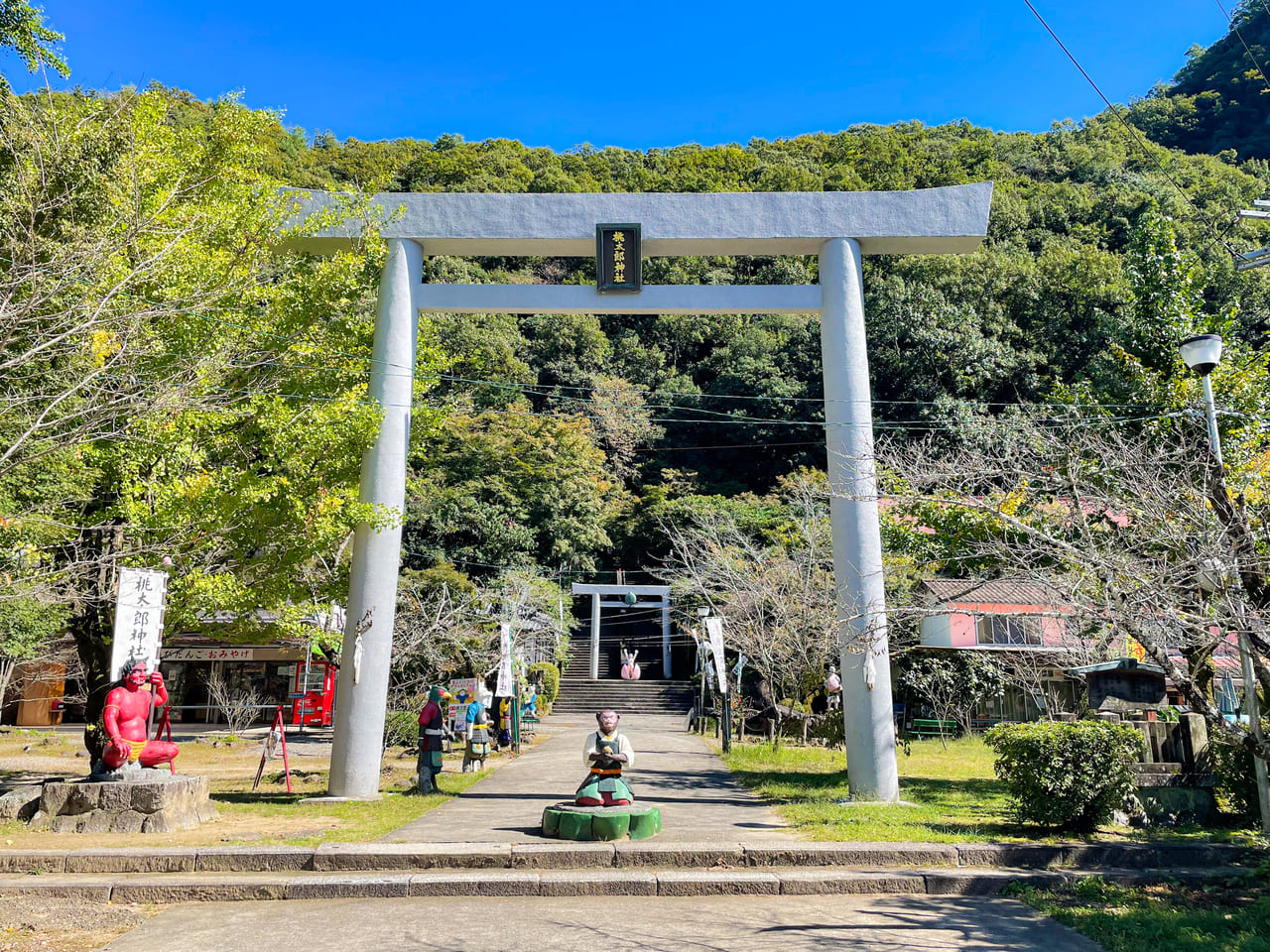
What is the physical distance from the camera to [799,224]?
36.8 ft

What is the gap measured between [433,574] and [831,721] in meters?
11.2

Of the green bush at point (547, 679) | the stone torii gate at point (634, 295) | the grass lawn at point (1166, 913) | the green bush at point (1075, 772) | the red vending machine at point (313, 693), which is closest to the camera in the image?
the grass lawn at point (1166, 913)

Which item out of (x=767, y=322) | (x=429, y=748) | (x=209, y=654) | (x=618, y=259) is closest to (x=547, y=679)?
(x=209, y=654)

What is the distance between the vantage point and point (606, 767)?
26.2 feet

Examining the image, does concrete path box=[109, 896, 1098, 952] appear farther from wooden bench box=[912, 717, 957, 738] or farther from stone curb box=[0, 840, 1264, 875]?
wooden bench box=[912, 717, 957, 738]

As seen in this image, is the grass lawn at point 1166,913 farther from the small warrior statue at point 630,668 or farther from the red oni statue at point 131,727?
the small warrior statue at point 630,668

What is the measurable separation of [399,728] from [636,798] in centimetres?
689

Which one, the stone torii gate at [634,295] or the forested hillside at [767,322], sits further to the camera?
the forested hillside at [767,322]

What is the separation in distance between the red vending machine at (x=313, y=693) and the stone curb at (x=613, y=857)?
1706 centimetres

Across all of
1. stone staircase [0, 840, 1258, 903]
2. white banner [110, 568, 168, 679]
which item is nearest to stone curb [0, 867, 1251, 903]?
stone staircase [0, 840, 1258, 903]

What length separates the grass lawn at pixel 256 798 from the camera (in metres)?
7.62

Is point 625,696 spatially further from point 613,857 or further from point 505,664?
point 613,857

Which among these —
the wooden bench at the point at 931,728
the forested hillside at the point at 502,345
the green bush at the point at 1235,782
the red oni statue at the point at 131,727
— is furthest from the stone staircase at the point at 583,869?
the wooden bench at the point at 931,728

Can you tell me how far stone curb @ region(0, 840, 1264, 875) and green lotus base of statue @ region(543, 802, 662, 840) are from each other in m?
0.32
